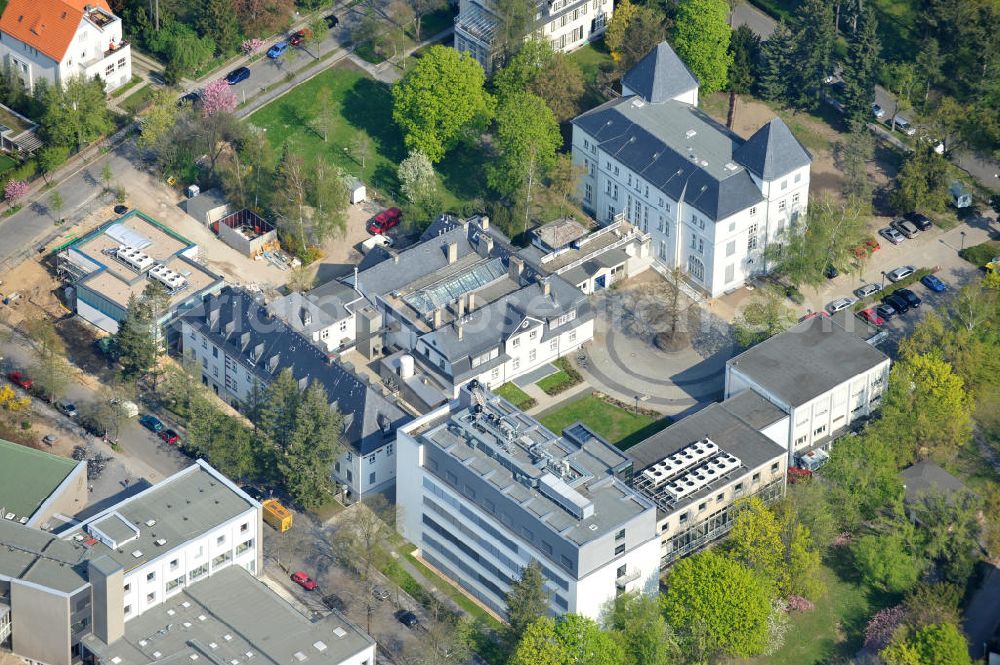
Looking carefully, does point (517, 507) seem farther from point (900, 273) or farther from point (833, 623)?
point (900, 273)

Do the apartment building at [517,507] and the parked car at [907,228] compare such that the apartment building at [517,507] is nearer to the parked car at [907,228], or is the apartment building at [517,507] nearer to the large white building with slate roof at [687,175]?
the large white building with slate roof at [687,175]

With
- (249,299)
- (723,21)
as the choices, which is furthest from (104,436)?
(723,21)

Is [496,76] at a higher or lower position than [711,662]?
higher

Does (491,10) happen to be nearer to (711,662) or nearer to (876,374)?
(876,374)

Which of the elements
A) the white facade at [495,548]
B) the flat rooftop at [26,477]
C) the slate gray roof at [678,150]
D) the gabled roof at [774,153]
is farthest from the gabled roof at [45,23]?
the gabled roof at [774,153]

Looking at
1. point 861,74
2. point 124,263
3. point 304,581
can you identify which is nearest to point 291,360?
point 304,581

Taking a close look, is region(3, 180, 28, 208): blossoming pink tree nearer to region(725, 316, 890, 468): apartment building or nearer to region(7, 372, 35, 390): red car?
region(7, 372, 35, 390): red car
